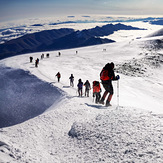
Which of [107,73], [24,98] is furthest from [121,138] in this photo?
[24,98]

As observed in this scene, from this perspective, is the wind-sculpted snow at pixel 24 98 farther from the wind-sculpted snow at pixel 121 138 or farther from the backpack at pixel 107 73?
the wind-sculpted snow at pixel 121 138

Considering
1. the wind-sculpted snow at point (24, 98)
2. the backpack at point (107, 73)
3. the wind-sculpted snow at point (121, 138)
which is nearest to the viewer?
the wind-sculpted snow at point (121, 138)

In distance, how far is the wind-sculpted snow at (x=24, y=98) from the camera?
15.9 m

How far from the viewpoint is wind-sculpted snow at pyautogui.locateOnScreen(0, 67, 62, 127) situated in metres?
15.9

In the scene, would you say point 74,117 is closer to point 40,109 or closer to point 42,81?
point 40,109

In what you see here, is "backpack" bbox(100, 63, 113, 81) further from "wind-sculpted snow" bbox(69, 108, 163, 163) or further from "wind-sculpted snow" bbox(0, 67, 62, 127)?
"wind-sculpted snow" bbox(0, 67, 62, 127)

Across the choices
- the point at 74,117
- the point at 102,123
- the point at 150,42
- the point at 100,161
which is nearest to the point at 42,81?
the point at 74,117

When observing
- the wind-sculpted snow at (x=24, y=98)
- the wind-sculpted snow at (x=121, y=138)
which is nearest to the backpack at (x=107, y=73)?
the wind-sculpted snow at (x=121, y=138)

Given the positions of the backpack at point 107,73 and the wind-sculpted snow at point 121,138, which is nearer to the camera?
the wind-sculpted snow at point 121,138

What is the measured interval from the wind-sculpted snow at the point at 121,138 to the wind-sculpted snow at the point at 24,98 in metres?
10.00

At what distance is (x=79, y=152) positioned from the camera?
17.2 feet

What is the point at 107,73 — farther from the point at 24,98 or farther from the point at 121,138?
the point at 24,98

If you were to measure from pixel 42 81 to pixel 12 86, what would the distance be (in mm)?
5137

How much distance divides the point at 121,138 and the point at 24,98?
52.3 ft
